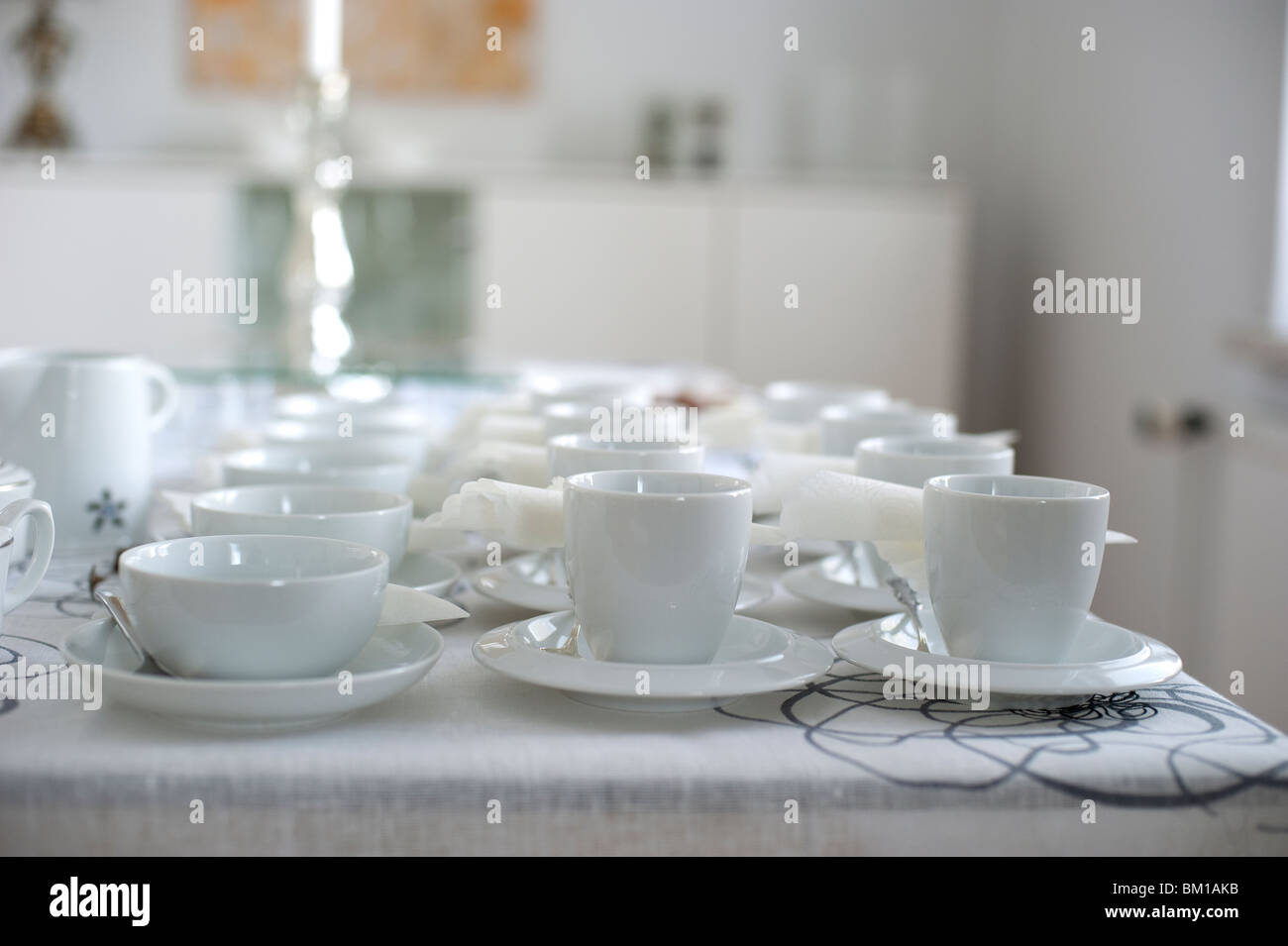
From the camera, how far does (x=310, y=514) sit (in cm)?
72

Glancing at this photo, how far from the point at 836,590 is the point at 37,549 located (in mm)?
475

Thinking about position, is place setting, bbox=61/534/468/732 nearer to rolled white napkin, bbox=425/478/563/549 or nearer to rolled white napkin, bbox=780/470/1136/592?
rolled white napkin, bbox=425/478/563/549

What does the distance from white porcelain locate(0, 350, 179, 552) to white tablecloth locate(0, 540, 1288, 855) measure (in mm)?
359

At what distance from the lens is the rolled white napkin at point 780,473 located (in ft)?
2.87

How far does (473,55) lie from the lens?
381 cm

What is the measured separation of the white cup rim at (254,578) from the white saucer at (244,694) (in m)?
0.04

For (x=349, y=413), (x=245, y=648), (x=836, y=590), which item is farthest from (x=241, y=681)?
(x=349, y=413)

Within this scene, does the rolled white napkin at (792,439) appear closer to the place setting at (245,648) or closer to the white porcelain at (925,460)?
the white porcelain at (925,460)

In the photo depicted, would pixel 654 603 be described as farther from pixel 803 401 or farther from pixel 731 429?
pixel 803 401

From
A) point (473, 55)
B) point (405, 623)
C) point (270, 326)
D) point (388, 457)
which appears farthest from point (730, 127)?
point (405, 623)

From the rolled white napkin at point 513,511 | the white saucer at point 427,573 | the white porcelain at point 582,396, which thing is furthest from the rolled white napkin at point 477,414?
the rolled white napkin at point 513,511

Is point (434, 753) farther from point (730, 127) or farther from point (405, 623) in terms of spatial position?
point (730, 127)

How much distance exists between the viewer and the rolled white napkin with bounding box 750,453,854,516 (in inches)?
34.5

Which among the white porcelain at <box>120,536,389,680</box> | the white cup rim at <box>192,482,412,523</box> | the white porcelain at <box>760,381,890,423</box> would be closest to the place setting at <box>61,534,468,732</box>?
the white porcelain at <box>120,536,389,680</box>
